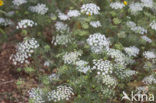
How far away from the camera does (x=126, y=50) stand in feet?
15.7

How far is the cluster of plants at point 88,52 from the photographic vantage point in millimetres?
4238

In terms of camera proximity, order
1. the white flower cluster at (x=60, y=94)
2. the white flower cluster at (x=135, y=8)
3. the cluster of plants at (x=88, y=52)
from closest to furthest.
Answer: the white flower cluster at (x=60, y=94) → the cluster of plants at (x=88, y=52) → the white flower cluster at (x=135, y=8)

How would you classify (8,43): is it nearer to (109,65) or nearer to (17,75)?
(17,75)

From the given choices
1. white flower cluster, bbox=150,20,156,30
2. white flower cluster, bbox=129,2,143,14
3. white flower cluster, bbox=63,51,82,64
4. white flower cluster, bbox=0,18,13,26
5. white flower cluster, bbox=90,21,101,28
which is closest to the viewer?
white flower cluster, bbox=63,51,82,64

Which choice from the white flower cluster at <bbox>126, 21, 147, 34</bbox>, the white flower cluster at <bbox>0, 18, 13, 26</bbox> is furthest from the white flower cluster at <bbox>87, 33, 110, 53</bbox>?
the white flower cluster at <bbox>0, 18, 13, 26</bbox>

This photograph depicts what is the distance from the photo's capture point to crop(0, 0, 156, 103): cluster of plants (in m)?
4.24

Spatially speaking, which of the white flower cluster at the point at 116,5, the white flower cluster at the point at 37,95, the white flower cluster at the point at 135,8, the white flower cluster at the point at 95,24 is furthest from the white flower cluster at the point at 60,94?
the white flower cluster at the point at 135,8

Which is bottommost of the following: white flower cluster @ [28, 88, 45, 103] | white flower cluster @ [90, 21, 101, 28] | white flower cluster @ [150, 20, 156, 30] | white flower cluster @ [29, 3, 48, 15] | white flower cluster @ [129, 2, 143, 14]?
white flower cluster @ [28, 88, 45, 103]

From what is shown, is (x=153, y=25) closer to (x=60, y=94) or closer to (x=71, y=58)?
(x=71, y=58)

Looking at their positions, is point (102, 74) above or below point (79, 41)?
below

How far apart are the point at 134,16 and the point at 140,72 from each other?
141cm

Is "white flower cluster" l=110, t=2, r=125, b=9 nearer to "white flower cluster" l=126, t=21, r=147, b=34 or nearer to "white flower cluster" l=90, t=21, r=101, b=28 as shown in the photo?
"white flower cluster" l=126, t=21, r=147, b=34

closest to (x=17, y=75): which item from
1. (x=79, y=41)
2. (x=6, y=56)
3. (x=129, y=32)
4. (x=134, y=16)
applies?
(x=6, y=56)

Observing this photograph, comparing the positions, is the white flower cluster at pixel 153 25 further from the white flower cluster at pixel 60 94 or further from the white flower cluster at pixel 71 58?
the white flower cluster at pixel 60 94
